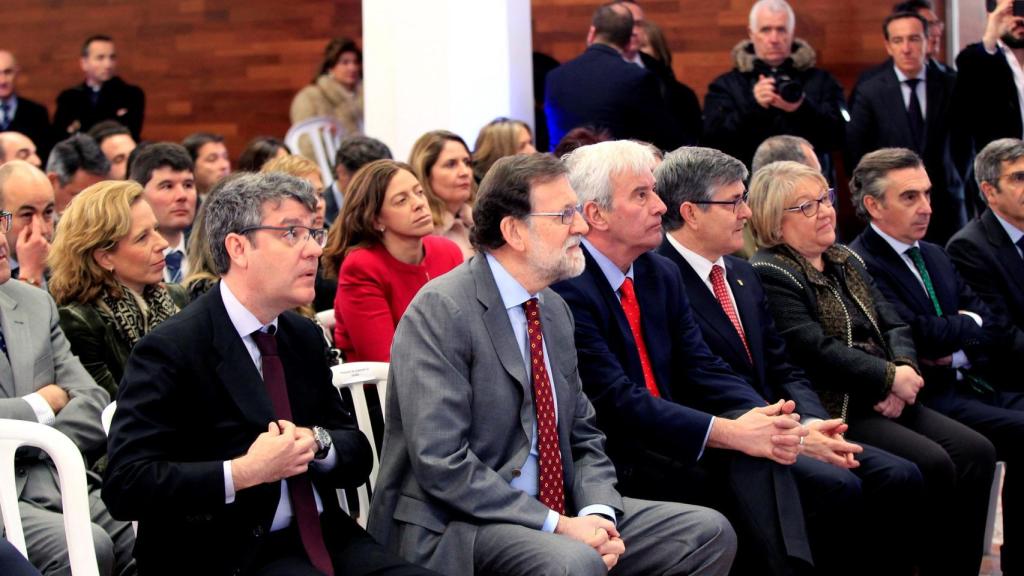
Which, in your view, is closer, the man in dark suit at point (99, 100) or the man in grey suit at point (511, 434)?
the man in grey suit at point (511, 434)

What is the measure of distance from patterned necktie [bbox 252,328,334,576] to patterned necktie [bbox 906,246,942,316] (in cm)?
260

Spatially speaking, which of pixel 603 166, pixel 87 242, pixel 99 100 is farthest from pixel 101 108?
pixel 603 166

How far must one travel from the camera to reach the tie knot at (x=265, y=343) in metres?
A: 2.83

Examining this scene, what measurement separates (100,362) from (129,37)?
20.4 feet

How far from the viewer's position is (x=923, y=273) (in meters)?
4.67

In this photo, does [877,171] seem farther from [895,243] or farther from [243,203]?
[243,203]

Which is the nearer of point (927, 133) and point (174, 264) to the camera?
point (174, 264)

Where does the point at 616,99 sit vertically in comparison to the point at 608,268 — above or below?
above

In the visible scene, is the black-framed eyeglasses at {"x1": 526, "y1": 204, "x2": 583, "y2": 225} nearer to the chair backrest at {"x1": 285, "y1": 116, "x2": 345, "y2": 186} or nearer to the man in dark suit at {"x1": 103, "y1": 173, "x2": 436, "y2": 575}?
the man in dark suit at {"x1": 103, "y1": 173, "x2": 436, "y2": 575}

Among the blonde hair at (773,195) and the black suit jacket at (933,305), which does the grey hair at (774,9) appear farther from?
the blonde hair at (773,195)

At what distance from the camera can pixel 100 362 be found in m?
3.59

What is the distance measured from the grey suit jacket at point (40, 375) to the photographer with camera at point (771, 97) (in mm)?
3719

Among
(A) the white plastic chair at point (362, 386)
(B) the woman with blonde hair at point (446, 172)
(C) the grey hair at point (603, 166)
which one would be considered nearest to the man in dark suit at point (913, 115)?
(B) the woman with blonde hair at point (446, 172)

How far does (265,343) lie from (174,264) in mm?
2272
